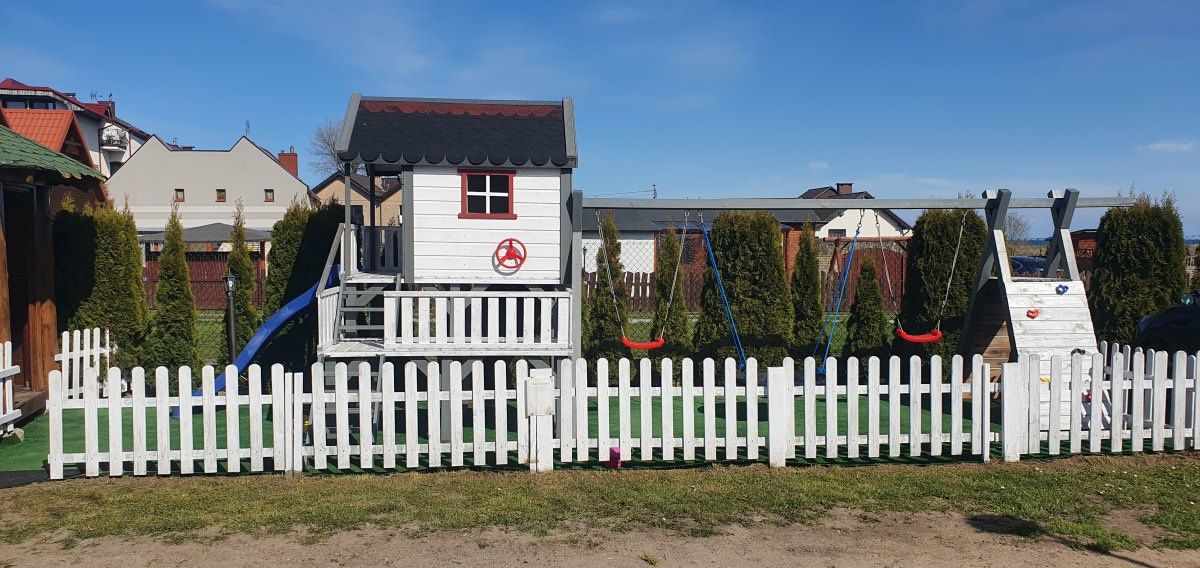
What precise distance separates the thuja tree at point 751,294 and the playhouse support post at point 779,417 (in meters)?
5.32

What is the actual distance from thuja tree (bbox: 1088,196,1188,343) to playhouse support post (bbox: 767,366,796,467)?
7.57 m

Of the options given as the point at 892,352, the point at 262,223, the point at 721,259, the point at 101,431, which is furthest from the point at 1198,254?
the point at 262,223

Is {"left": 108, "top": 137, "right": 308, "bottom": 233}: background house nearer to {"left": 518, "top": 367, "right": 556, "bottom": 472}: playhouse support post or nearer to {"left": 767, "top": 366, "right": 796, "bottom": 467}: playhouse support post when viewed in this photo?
{"left": 518, "top": 367, "right": 556, "bottom": 472}: playhouse support post

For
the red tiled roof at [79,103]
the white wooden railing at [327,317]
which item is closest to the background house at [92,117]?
the red tiled roof at [79,103]

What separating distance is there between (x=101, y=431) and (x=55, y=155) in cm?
352

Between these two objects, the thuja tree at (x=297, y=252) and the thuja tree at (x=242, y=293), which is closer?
the thuja tree at (x=297, y=252)

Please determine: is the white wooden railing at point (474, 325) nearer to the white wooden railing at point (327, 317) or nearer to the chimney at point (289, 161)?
the white wooden railing at point (327, 317)

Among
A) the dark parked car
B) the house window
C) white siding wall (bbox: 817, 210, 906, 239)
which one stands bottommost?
the dark parked car

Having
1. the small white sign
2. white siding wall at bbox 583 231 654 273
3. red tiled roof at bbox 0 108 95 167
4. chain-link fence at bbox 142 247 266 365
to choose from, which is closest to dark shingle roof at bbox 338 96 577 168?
the small white sign

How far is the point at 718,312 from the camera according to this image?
530 inches

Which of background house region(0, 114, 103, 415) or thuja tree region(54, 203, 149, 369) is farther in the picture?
thuja tree region(54, 203, 149, 369)

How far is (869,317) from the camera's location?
13.4 meters

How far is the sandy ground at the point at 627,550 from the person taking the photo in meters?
5.38

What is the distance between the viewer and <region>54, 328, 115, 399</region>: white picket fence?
1117 centimetres
